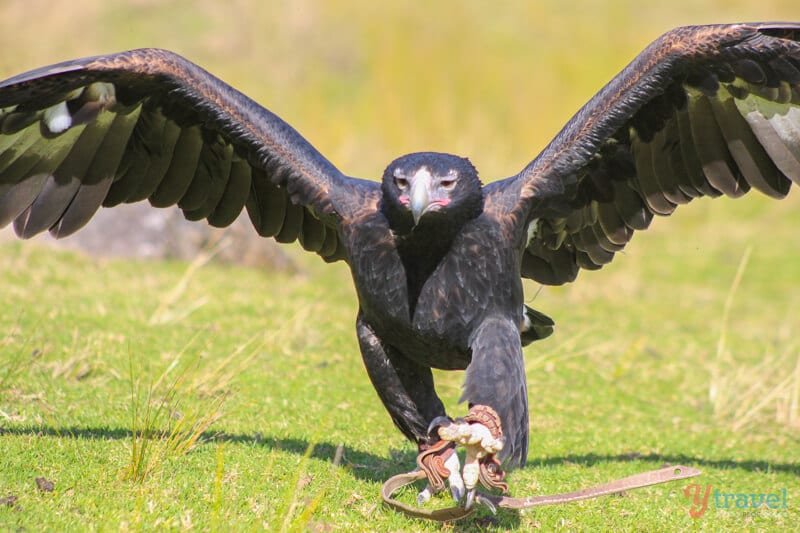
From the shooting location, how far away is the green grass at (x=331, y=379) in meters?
5.32

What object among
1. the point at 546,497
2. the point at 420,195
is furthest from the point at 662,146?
the point at 546,497

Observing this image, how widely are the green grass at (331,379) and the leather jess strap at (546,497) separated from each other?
0.10 metres

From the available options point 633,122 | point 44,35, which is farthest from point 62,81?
point 44,35

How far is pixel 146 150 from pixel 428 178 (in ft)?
6.99

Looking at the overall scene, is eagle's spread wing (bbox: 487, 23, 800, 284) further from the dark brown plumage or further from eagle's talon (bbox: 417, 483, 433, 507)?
eagle's talon (bbox: 417, 483, 433, 507)

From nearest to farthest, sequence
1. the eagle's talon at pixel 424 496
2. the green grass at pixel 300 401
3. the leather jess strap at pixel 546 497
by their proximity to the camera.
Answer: the leather jess strap at pixel 546 497 → the green grass at pixel 300 401 → the eagle's talon at pixel 424 496

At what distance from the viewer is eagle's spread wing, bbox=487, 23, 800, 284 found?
5348 mm

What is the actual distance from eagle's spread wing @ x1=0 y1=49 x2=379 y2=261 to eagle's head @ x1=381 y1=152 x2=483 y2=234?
1.28 ft

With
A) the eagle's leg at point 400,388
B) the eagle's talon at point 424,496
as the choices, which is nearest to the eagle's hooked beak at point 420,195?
the eagle's leg at point 400,388

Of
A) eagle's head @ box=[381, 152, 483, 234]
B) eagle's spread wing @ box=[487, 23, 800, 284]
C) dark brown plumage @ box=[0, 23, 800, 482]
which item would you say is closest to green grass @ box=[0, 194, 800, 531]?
dark brown plumage @ box=[0, 23, 800, 482]

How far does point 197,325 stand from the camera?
8938 mm

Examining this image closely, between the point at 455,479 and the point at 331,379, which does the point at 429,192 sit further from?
the point at 331,379

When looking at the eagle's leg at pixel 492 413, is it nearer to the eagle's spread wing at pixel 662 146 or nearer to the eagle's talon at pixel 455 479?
the eagle's talon at pixel 455 479

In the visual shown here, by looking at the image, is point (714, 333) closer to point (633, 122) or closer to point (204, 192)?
point (633, 122)
